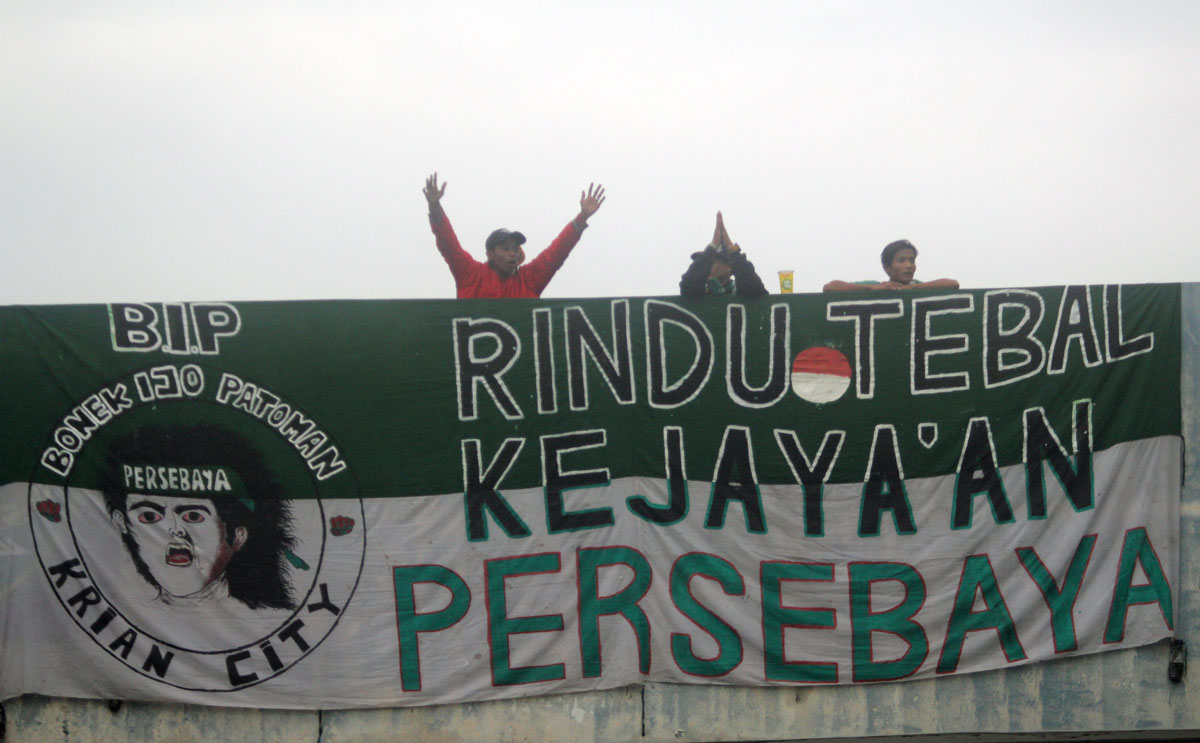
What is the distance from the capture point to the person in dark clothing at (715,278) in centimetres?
552

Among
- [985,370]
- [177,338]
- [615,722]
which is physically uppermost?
[177,338]

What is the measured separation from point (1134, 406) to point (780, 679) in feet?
7.06

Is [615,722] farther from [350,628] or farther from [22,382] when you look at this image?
[22,382]

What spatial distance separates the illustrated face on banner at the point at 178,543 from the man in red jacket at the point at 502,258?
67.0 inches

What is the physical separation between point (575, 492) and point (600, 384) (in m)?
0.52

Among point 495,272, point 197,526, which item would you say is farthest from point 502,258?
point 197,526

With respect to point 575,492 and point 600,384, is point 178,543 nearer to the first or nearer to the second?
point 575,492

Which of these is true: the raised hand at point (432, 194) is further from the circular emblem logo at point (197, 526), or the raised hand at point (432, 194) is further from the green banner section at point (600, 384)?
the circular emblem logo at point (197, 526)

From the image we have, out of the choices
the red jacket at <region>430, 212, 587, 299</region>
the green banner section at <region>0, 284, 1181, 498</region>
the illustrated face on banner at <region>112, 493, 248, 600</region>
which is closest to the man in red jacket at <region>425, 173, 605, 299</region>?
the red jacket at <region>430, 212, 587, 299</region>

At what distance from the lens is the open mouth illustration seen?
208 inches

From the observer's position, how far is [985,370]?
553cm

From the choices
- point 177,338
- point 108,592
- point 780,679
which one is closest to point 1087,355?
point 780,679

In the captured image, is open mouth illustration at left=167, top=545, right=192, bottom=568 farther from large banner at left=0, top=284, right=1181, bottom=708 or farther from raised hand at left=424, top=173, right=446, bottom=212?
raised hand at left=424, top=173, right=446, bottom=212

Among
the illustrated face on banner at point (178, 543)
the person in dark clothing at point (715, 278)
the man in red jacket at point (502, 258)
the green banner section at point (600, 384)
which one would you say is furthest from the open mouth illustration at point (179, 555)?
the person in dark clothing at point (715, 278)
